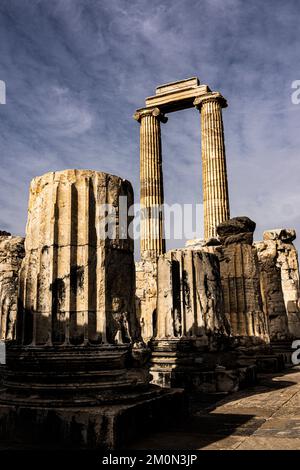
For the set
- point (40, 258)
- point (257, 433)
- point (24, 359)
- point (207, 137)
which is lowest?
point (257, 433)

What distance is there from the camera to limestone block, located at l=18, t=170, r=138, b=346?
4.92 metres

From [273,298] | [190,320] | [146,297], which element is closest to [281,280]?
[273,298]

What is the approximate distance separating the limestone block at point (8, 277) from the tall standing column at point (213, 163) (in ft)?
45.0

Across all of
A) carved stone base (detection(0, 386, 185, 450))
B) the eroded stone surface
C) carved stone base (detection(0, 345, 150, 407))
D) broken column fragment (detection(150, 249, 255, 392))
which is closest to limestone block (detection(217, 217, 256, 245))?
broken column fragment (detection(150, 249, 255, 392))

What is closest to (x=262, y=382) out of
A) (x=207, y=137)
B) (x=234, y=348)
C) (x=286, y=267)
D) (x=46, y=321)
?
(x=234, y=348)

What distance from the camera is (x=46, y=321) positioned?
4.93 m

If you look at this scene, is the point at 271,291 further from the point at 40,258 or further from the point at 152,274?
the point at 40,258

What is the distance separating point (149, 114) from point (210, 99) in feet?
11.9

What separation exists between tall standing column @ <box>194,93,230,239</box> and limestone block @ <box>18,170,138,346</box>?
707 inches

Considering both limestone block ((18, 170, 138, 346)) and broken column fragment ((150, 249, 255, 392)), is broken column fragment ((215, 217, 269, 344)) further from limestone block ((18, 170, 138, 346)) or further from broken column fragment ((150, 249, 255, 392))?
limestone block ((18, 170, 138, 346))

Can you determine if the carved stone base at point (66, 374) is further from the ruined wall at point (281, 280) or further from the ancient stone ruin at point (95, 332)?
the ruined wall at point (281, 280)

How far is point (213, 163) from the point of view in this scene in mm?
24484

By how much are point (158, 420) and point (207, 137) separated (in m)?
21.8

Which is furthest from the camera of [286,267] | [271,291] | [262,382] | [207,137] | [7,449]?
[207,137]
